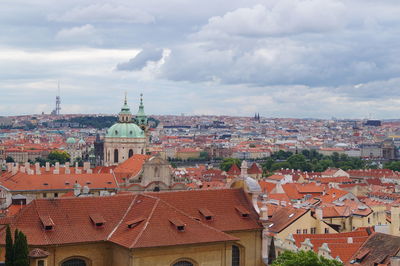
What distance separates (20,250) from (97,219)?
16.3ft

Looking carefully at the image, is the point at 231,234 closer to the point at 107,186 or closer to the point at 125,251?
the point at 125,251

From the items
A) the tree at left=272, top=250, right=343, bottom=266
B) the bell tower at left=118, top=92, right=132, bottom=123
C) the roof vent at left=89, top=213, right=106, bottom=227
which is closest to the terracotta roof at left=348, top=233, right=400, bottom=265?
the tree at left=272, top=250, right=343, bottom=266

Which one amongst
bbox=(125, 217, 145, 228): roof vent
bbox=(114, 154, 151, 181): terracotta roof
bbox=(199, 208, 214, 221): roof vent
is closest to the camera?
bbox=(125, 217, 145, 228): roof vent

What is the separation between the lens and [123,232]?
35375mm

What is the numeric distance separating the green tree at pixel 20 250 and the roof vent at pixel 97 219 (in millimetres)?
4461

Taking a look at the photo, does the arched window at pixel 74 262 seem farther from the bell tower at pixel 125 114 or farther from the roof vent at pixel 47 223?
the bell tower at pixel 125 114

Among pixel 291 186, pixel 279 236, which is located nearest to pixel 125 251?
pixel 279 236

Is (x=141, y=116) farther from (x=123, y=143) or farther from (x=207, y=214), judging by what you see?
(x=207, y=214)

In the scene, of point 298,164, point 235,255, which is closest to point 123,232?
point 235,255

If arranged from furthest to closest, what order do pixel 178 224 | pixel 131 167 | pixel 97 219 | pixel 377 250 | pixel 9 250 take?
pixel 131 167 → pixel 377 250 → pixel 97 219 → pixel 178 224 → pixel 9 250

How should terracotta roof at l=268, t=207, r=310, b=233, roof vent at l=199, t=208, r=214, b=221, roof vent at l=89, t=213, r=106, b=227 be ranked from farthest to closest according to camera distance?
terracotta roof at l=268, t=207, r=310, b=233
roof vent at l=199, t=208, r=214, b=221
roof vent at l=89, t=213, r=106, b=227

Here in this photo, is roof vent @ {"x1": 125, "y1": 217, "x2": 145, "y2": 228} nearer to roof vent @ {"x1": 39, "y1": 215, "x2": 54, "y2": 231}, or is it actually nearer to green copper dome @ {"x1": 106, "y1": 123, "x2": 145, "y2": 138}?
roof vent @ {"x1": 39, "y1": 215, "x2": 54, "y2": 231}

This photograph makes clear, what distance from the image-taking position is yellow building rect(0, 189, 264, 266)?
34.1m

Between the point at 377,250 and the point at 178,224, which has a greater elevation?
the point at 178,224
